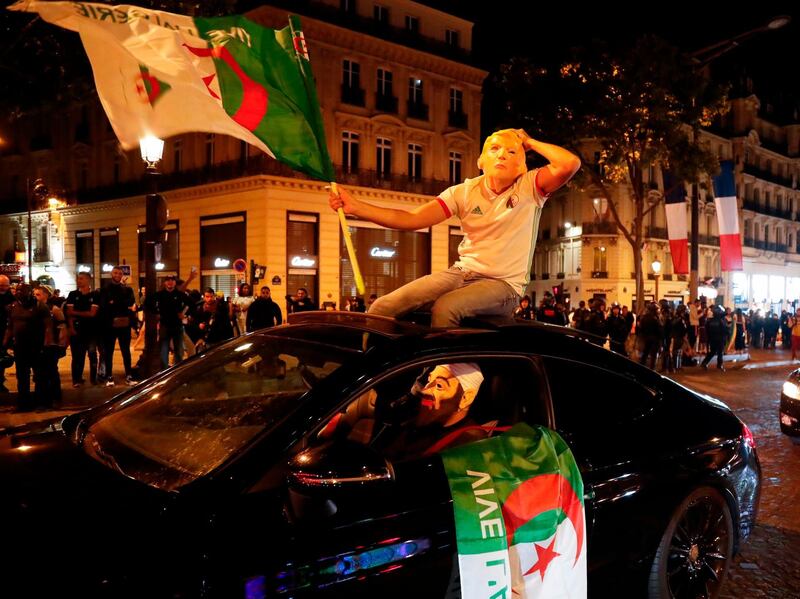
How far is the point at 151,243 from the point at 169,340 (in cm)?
193

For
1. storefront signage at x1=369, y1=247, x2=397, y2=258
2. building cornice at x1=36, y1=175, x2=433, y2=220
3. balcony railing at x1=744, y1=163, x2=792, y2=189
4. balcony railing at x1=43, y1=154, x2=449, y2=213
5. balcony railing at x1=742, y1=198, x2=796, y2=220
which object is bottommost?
storefront signage at x1=369, y1=247, x2=397, y2=258

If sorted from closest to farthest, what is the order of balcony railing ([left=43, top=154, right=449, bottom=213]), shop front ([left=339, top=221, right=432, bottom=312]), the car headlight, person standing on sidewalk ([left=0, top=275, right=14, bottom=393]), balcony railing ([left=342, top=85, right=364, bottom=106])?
1. the car headlight
2. person standing on sidewalk ([left=0, top=275, right=14, bottom=393])
3. balcony railing ([left=43, top=154, right=449, bottom=213])
4. balcony railing ([left=342, top=85, right=364, bottom=106])
5. shop front ([left=339, top=221, right=432, bottom=312])

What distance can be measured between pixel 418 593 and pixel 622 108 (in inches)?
824

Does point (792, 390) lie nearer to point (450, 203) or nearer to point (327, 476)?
point (450, 203)

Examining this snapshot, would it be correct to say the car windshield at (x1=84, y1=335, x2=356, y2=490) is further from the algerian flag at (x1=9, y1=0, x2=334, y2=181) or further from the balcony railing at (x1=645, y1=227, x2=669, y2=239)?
the balcony railing at (x1=645, y1=227, x2=669, y2=239)

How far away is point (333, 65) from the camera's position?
29.9 meters

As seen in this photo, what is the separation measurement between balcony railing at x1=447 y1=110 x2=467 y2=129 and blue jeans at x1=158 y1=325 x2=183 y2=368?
2626 centimetres

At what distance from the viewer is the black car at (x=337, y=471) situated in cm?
192

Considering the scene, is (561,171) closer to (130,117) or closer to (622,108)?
(130,117)

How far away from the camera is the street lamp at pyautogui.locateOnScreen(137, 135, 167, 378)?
9.94m

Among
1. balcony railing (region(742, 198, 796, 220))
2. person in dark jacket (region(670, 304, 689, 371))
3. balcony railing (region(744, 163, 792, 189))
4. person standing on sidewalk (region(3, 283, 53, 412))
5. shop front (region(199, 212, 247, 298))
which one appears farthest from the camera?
balcony railing (region(742, 198, 796, 220))

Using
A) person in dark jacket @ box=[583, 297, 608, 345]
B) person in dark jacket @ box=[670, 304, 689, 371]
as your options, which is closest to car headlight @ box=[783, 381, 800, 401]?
person in dark jacket @ box=[583, 297, 608, 345]

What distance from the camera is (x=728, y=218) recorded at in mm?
19609

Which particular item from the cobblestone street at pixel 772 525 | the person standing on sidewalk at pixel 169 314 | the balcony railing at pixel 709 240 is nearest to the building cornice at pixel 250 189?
the person standing on sidewalk at pixel 169 314
